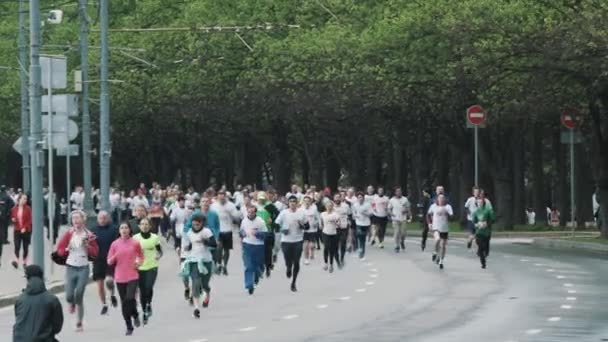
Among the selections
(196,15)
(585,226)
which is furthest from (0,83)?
(585,226)

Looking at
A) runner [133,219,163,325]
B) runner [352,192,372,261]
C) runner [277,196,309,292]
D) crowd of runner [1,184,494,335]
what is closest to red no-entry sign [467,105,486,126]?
crowd of runner [1,184,494,335]

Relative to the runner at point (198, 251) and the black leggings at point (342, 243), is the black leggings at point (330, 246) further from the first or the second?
the runner at point (198, 251)

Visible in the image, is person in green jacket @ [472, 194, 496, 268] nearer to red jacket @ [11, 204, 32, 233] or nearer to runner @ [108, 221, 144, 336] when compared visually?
red jacket @ [11, 204, 32, 233]

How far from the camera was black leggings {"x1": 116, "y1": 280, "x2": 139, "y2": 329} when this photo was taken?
2308cm

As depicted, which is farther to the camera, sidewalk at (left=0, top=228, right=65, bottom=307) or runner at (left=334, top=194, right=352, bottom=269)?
runner at (left=334, top=194, right=352, bottom=269)

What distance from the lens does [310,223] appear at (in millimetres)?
36375

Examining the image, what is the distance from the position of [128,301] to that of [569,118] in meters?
32.8

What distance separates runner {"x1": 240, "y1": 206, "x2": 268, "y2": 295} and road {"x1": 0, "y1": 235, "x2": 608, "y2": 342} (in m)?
0.37

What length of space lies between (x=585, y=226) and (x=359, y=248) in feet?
82.3

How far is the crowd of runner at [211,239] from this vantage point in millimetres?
24109

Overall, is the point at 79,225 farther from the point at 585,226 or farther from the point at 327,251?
the point at 585,226

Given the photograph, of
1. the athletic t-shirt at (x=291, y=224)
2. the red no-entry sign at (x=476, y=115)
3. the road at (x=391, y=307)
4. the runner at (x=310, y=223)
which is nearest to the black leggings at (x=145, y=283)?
the road at (x=391, y=307)

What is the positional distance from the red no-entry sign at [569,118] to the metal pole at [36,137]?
26939mm

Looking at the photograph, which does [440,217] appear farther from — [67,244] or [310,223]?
[67,244]
